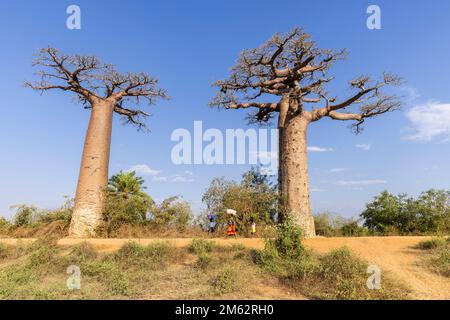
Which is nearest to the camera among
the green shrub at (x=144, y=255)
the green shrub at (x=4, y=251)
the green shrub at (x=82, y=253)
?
the green shrub at (x=144, y=255)

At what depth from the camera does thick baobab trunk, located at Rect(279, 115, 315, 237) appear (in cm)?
885

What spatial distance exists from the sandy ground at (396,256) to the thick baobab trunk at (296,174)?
3.36 ft

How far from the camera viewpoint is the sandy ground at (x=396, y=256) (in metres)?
4.77

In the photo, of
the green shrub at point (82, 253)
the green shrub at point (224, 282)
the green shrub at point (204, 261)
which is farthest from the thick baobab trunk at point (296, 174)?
the green shrub at point (82, 253)

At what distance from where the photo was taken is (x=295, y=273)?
5023 mm

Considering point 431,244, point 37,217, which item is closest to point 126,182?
point 37,217

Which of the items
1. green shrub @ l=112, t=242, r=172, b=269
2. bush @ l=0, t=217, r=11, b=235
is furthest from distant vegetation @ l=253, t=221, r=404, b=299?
bush @ l=0, t=217, r=11, b=235

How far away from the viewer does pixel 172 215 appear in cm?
1019

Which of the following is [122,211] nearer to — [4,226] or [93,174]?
[93,174]

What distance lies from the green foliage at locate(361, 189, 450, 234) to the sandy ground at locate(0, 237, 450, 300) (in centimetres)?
352

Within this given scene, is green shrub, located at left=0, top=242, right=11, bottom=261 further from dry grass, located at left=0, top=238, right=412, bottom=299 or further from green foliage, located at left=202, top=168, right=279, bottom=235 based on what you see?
green foliage, located at left=202, top=168, right=279, bottom=235

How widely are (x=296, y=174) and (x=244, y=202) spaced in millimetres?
1944

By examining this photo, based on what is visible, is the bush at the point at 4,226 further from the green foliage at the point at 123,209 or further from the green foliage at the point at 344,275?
the green foliage at the point at 344,275
